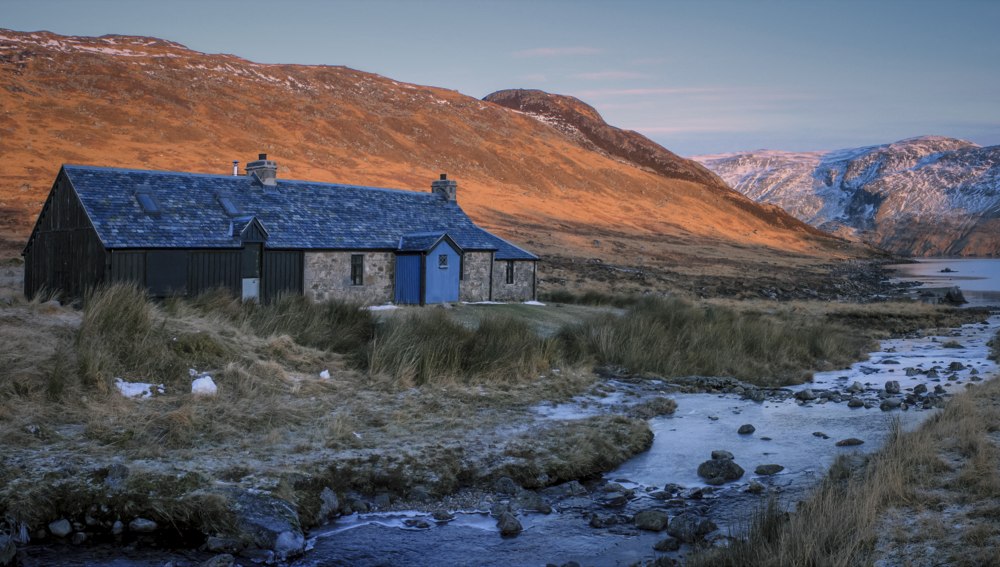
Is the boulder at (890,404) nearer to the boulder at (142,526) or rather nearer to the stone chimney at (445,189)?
the boulder at (142,526)

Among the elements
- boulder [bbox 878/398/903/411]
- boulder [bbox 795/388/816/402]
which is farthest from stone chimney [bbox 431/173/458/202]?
boulder [bbox 878/398/903/411]

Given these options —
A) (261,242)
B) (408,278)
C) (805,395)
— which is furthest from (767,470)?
(408,278)

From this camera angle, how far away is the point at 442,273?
28.1 meters

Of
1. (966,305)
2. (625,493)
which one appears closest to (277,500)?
(625,493)

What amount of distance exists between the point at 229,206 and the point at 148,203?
2.43 m

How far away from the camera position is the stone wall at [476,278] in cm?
2961

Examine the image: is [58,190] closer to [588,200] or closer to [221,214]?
[221,214]

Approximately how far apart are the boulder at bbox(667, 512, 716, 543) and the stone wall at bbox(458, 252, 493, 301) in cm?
2100

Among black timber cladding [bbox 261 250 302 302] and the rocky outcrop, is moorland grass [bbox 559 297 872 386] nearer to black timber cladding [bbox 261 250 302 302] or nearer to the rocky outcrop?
the rocky outcrop

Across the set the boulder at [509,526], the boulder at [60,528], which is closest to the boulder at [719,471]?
the boulder at [509,526]

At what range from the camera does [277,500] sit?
28.9ft

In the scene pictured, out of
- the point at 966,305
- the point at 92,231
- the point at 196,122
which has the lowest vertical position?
the point at 966,305

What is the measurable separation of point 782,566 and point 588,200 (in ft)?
282

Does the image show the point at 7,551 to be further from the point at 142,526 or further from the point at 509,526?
the point at 509,526
